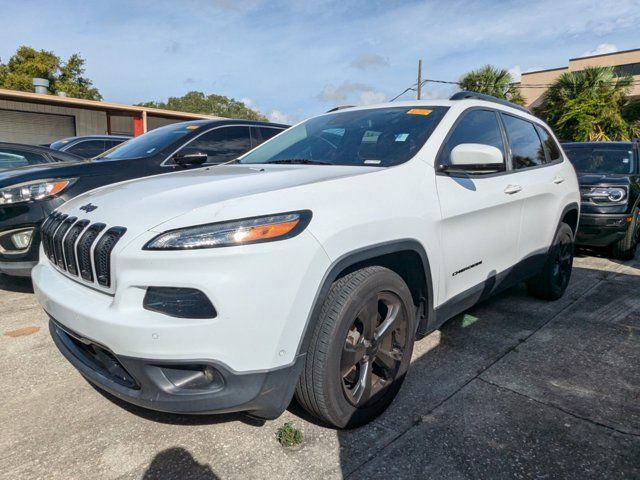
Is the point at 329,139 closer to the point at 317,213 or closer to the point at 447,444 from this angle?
the point at 317,213

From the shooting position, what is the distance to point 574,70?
3625 cm

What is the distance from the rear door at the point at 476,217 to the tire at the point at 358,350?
0.45 metres

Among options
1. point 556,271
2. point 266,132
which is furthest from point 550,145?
point 266,132

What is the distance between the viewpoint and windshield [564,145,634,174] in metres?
6.53

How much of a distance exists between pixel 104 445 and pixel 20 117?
77.0 feet

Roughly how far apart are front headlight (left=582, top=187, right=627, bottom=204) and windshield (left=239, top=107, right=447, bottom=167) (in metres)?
3.82

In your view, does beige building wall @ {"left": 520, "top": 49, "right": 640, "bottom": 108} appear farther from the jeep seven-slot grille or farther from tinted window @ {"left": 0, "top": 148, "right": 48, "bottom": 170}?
the jeep seven-slot grille

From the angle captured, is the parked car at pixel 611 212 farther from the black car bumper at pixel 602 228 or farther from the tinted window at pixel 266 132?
the tinted window at pixel 266 132

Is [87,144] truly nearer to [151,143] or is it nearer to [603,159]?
[151,143]

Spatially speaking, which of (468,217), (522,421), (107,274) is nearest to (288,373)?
(107,274)

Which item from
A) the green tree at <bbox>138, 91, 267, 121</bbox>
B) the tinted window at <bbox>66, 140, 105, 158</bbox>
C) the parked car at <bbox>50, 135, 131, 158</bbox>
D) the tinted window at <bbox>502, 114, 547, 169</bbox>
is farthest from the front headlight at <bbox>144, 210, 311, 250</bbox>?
the green tree at <bbox>138, 91, 267, 121</bbox>

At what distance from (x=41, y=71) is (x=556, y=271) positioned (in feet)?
120

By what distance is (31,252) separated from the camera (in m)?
3.73

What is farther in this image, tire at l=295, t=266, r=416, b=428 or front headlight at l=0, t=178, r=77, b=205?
front headlight at l=0, t=178, r=77, b=205
